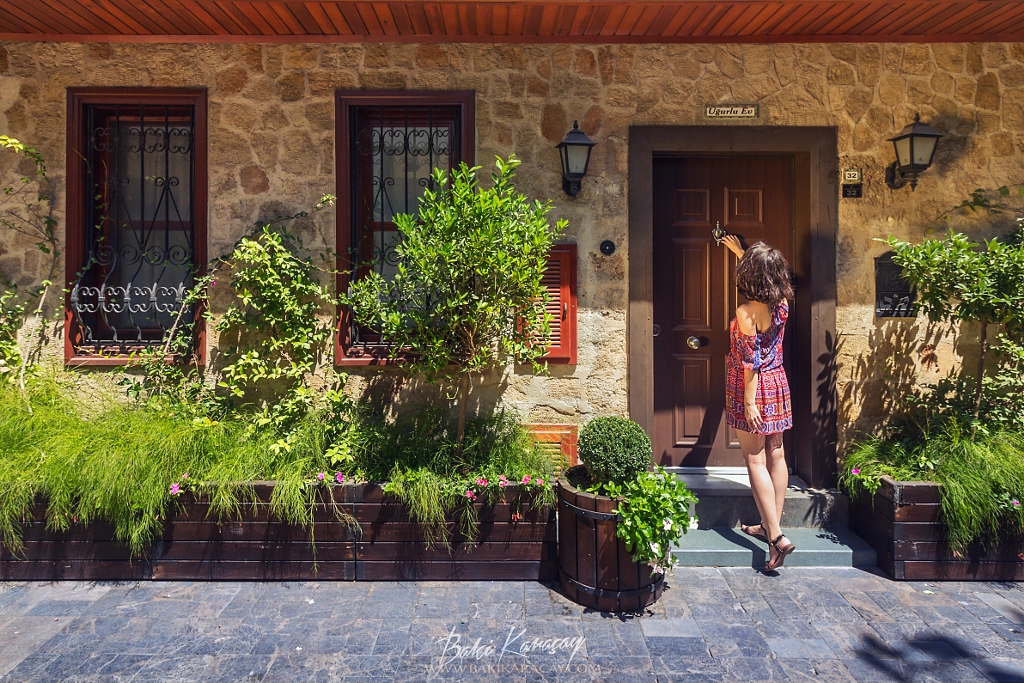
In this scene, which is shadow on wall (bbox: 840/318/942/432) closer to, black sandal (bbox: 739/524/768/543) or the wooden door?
the wooden door

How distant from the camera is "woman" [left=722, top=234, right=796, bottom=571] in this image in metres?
4.13

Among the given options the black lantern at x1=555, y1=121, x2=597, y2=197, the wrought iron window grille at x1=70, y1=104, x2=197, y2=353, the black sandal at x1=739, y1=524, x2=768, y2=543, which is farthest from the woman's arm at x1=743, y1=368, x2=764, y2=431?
the wrought iron window grille at x1=70, y1=104, x2=197, y2=353

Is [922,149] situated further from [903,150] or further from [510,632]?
[510,632]

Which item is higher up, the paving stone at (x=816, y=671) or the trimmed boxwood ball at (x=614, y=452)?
the trimmed boxwood ball at (x=614, y=452)

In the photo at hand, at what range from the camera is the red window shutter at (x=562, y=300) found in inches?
190

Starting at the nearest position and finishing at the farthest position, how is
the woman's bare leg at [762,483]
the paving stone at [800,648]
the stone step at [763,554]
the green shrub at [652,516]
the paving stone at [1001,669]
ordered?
the paving stone at [1001,669] → the paving stone at [800,648] → the green shrub at [652,516] → the woman's bare leg at [762,483] → the stone step at [763,554]

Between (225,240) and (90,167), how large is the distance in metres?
1.17

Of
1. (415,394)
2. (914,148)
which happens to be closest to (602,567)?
(415,394)

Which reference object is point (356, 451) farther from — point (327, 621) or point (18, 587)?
point (18, 587)

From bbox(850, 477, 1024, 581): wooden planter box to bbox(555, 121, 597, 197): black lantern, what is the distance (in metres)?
2.79

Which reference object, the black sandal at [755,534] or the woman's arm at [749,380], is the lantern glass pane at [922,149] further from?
the black sandal at [755,534]

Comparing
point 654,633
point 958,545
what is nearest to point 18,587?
point 654,633

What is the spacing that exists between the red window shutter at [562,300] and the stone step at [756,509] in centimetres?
133

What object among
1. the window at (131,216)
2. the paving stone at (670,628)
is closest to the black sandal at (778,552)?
the paving stone at (670,628)
